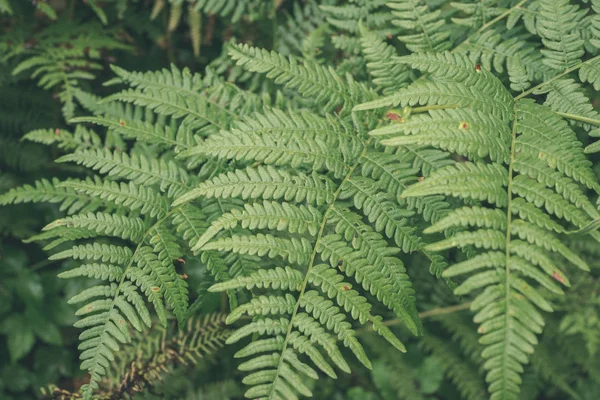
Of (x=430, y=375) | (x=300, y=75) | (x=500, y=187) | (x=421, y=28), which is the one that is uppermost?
→ (x=421, y=28)

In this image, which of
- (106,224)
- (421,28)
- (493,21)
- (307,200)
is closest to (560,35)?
(493,21)

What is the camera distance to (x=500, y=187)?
4.67 feet

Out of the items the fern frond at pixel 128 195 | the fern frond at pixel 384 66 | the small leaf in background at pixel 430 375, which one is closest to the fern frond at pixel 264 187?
the fern frond at pixel 128 195

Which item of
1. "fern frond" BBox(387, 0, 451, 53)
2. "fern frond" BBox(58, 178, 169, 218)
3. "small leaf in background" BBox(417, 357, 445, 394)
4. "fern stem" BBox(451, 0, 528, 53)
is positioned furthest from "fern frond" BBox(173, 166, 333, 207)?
"small leaf in background" BBox(417, 357, 445, 394)

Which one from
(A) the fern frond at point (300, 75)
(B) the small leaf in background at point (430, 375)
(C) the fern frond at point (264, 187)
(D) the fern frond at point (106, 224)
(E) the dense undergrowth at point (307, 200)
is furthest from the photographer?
(B) the small leaf in background at point (430, 375)

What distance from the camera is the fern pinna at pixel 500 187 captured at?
4.02 ft

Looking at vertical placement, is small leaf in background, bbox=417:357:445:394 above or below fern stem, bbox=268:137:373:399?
below

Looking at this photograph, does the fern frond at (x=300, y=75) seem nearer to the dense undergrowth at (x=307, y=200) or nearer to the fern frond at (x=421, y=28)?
the dense undergrowth at (x=307, y=200)

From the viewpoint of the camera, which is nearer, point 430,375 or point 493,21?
point 493,21

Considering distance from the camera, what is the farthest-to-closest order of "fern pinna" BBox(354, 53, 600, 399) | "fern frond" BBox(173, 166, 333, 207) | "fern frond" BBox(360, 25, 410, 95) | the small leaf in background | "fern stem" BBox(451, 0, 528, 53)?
the small leaf in background → "fern stem" BBox(451, 0, 528, 53) → "fern frond" BBox(360, 25, 410, 95) → "fern frond" BBox(173, 166, 333, 207) → "fern pinna" BBox(354, 53, 600, 399)

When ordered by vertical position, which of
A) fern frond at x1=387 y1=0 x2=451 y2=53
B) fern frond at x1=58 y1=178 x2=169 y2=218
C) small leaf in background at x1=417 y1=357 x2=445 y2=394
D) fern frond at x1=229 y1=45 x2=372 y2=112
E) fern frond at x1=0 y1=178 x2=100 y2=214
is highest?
fern frond at x1=387 y1=0 x2=451 y2=53

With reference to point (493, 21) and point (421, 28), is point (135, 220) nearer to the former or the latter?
point (421, 28)

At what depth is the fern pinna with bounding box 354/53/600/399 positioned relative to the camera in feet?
4.02

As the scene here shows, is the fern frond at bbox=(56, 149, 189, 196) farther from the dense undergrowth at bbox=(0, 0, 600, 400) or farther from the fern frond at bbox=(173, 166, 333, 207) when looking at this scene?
the fern frond at bbox=(173, 166, 333, 207)
